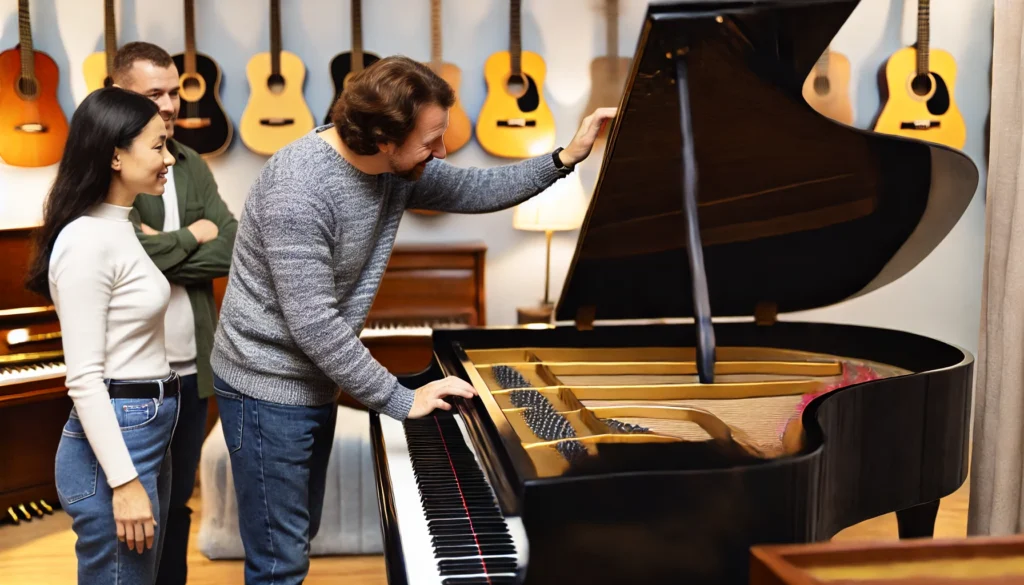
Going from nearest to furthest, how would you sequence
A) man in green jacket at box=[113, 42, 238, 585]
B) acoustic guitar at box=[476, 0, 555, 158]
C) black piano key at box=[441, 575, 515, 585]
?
black piano key at box=[441, 575, 515, 585] → man in green jacket at box=[113, 42, 238, 585] → acoustic guitar at box=[476, 0, 555, 158]

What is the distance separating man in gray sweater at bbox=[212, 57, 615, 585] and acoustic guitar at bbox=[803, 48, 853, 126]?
123 inches

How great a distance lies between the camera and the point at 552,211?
462 centimetres

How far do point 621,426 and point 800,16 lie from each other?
0.92 meters

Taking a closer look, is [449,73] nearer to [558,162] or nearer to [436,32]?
[436,32]

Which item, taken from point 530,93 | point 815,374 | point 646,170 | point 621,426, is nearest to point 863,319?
point 530,93

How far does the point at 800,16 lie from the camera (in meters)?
1.81

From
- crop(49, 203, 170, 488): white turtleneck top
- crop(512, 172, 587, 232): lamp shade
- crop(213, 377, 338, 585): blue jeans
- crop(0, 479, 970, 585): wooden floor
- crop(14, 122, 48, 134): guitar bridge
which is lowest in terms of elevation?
crop(0, 479, 970, 585): wooden floor

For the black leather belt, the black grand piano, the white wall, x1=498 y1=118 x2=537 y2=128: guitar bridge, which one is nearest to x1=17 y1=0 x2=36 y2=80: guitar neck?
the white wall

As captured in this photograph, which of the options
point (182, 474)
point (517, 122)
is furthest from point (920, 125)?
point (182, 474)

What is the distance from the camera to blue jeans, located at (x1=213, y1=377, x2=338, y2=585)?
211cm

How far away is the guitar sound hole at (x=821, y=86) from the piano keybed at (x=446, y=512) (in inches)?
142

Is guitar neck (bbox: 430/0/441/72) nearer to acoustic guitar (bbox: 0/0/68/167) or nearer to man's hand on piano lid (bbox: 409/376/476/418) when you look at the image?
acoustic guitar (bbox: 0/0/68/167)

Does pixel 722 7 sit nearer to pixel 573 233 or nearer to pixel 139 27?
pixel 573 233

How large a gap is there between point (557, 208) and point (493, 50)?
3.40 feet
